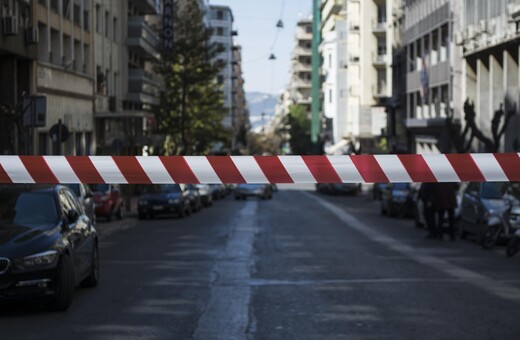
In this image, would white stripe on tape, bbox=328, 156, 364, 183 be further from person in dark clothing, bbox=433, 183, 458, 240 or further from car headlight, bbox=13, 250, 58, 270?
person in dark clothing, bbox=433, 183, 458, 240

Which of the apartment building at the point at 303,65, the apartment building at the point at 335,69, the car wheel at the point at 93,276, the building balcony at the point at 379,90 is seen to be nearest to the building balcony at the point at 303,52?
the apartment building at the point at 303,65

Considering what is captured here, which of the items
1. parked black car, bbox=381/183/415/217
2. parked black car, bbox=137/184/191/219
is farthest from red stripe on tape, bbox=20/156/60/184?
parked black car, bbox=381/183/415/217

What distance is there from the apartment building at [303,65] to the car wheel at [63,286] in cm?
16433

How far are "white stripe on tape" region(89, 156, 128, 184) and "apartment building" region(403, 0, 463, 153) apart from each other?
136 ft

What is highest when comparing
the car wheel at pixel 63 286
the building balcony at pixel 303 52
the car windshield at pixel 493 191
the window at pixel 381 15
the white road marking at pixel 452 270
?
the building balcony at pixel 303 52

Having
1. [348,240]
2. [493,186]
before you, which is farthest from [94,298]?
[493,186]

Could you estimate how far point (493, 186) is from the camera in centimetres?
2347

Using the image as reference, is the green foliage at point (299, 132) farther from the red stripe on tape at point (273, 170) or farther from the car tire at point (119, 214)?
the red stripe on tape at point (273, 170)

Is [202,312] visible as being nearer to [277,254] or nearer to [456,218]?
[277,254]

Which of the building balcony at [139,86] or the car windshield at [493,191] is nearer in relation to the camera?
the car windshield at [493,191]

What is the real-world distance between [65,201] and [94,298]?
122 centimetres

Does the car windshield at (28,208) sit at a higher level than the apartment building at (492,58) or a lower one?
lower

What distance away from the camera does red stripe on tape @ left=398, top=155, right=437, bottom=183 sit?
7617mm

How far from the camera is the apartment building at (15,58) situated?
32375 millimetres
